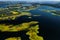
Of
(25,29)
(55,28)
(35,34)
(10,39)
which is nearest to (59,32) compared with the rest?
(55,28)

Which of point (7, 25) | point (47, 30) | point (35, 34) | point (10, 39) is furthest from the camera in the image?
point (7, 25)

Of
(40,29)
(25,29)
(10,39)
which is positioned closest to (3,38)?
(10,39)

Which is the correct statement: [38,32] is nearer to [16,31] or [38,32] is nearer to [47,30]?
[47,30]

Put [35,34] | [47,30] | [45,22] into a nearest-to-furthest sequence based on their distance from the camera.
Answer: [35,34], [47,30], [45,22]

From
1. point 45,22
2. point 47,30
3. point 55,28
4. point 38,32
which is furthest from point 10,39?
point 45,22

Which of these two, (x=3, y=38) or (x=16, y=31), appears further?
(x=16, y=31)

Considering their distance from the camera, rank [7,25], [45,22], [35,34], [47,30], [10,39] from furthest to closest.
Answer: [45,22] → [7,25] → [47,30] → [35,34] → [10,39]

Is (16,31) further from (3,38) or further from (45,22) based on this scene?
(45,22)

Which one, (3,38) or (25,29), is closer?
(3,38)

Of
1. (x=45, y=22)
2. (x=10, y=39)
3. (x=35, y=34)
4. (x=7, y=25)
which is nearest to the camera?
(x=10, y=39)
